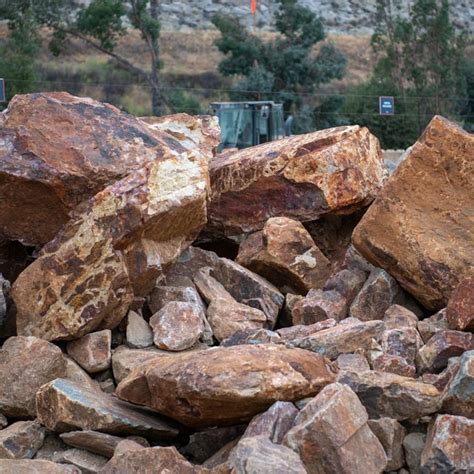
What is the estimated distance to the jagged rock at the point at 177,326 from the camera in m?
4.48

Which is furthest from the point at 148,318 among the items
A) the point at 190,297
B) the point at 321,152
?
the point at 321,152

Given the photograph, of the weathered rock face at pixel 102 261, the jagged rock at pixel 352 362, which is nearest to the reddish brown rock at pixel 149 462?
the jagged rock at pixel 352 362

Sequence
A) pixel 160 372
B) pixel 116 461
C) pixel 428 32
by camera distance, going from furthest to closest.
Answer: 1. pixel 428 32
2. pixel 160 372
3. pixel 116 461

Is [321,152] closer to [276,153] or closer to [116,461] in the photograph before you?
[276,153]

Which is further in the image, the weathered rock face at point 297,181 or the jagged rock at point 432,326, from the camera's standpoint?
the weathered rock face at point 297,181

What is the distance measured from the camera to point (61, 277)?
4.51 m

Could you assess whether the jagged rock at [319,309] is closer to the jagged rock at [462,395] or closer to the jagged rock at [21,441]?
the jagged rock at [462,395]

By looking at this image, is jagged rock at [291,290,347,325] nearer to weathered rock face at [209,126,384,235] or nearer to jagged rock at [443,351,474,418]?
weathered rock face at [209,126,384,235]

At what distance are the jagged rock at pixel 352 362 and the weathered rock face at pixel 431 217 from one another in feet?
3.09

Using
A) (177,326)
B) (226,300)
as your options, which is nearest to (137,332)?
(177,326)

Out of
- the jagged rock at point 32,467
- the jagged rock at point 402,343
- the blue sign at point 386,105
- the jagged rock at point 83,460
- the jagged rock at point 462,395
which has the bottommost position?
the blue sign at point 386,105

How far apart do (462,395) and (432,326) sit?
38.6 inches

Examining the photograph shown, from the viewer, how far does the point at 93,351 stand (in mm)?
4449

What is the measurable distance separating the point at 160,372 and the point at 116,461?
41cm
